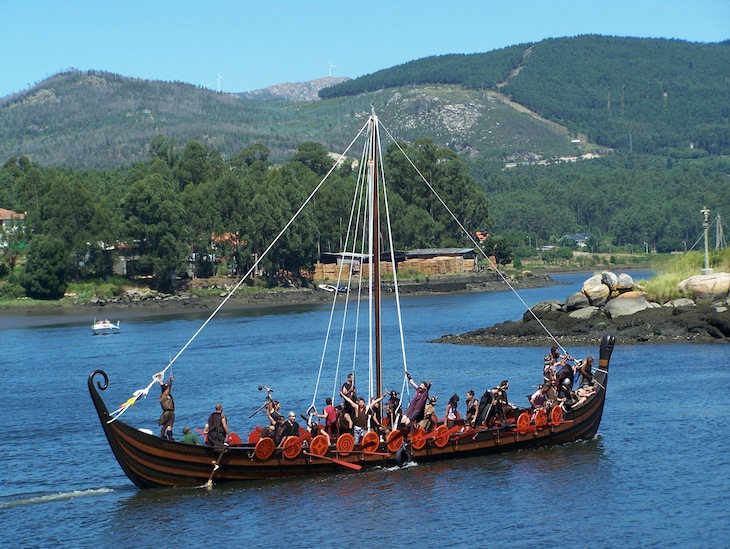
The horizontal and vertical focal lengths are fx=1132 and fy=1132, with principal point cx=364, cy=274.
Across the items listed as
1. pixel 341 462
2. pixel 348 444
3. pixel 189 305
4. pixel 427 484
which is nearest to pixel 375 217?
pixel 348 444

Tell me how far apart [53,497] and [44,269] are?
84.2m

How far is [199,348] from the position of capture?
7862 cm

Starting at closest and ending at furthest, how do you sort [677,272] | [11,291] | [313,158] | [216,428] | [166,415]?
[216,428] < [166,415] < [677,272] < [11,291] < [313,158]

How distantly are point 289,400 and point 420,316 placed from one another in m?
54.0

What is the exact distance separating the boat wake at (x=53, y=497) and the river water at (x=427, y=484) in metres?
0.06

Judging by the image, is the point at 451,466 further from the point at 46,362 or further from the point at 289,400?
the point at 46,362

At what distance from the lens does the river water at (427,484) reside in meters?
28.5

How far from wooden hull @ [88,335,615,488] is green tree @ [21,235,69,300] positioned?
275 ft

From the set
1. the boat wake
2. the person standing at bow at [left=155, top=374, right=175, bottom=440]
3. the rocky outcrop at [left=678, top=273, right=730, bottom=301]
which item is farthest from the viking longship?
the rocky outcrop at [left=678, top=273, right=730, bottom=301]

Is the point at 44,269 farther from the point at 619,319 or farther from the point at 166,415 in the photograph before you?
the point at 166,415

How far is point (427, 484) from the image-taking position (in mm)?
32719

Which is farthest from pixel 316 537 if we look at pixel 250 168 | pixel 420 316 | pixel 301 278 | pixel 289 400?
pixel 250 168

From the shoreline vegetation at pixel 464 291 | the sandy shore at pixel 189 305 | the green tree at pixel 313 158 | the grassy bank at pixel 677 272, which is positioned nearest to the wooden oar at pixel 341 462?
the shoreline vegetation at pixel 464 291

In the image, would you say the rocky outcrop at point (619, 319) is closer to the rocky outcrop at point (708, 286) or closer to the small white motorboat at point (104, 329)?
the rocky outcrop at point (708, 286)
